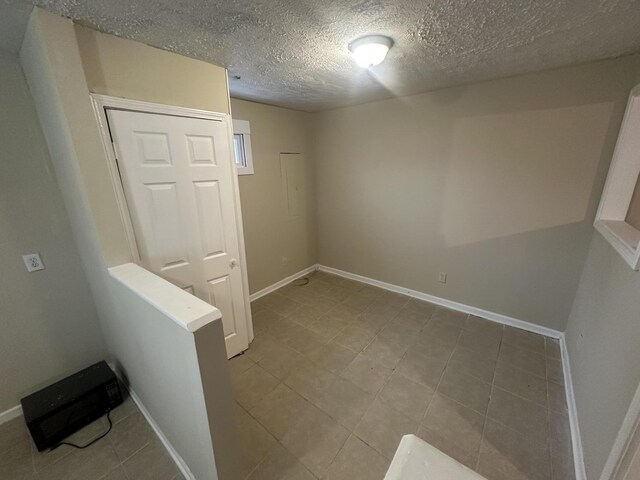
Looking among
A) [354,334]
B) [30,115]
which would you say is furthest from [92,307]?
[354,334]

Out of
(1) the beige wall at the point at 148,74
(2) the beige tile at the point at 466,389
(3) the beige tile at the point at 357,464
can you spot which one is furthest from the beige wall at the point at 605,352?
(1) the beige wall at the point at 148,74

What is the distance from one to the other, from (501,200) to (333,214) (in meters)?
2.02

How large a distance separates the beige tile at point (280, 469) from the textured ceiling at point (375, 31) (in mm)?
2311

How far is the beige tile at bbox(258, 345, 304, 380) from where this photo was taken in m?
2.03

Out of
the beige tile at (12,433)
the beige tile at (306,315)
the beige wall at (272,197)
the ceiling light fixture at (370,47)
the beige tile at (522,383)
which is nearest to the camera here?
the ceiling light fixture at (370,47)

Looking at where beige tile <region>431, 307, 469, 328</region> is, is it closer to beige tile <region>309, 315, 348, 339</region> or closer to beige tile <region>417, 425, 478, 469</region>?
beige tile <region>309, 315, 348, 339</region>

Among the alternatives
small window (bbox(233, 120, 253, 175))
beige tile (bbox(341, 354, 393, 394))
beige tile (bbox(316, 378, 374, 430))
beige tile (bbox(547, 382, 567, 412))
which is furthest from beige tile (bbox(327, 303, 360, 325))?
small window (bbox(233, 120, 253, 175))

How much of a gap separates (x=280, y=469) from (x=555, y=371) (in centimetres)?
217

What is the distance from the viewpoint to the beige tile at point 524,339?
2213 millimetres

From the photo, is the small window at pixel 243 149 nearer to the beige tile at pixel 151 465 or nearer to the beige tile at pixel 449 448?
the beige tile at pixel 151 465

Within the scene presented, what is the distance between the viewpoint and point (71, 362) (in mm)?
1853

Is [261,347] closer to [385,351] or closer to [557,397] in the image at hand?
[385,351]

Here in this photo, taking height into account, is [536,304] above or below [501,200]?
below

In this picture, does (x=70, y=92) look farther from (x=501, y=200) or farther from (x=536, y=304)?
(x=536, y=304)
